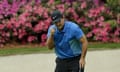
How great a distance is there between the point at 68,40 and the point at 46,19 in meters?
5.84

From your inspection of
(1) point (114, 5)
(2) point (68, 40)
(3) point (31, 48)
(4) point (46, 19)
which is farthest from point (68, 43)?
(1) point (114, 5)

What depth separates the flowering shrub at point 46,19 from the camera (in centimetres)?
1190

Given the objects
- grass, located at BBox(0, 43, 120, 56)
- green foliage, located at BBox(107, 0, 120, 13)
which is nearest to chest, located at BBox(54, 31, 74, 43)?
grass, located at BBox(0, 43, 120, 56)

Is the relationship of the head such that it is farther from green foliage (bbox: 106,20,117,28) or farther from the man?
green foliage (bbox: 106,20,117,28)

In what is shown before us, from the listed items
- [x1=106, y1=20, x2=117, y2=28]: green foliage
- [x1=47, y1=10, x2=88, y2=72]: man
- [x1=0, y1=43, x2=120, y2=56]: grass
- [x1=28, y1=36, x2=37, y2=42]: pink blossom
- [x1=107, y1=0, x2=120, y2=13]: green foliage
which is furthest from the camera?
[x1=107, y1=0, x2=120, y2=13]: green foliage

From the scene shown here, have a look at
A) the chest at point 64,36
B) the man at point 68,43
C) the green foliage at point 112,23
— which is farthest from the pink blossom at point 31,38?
Answer: the chest at point 64,36

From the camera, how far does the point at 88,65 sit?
966 centimetres

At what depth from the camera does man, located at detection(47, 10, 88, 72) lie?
6.37m

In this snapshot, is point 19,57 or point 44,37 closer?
point 19,57

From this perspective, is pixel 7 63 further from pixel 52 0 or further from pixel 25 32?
pixel 52 0

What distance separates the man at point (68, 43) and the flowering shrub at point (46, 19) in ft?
17.0

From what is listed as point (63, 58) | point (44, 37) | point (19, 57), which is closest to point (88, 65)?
point (19, 57)

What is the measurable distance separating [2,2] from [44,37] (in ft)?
5.17

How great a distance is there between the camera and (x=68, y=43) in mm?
6441
